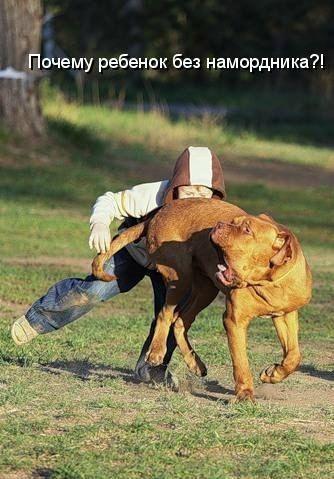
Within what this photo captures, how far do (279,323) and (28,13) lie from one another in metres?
13.6

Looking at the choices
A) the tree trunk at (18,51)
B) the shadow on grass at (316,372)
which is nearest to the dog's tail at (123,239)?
the shadow on grass at (316,372)

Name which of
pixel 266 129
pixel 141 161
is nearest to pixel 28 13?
pixel 141 161

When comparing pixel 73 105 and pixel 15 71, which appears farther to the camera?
Answer: pixel 73 105

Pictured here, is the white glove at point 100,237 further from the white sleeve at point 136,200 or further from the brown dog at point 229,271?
the white sleeve at point 136,200

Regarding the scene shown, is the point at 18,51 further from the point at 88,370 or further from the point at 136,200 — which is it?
the point at 136,200

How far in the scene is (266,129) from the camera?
3055 cm

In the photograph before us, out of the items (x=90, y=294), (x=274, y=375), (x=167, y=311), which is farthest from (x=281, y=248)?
(x=90, y=294)

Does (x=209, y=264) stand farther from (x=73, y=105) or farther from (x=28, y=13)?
(x=73, y=105)

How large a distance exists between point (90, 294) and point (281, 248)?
4.95 feet

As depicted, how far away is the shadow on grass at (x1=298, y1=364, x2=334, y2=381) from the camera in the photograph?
7.84m

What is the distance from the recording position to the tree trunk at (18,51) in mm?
19281

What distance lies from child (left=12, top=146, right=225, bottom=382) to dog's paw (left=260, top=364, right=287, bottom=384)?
70 centimetres

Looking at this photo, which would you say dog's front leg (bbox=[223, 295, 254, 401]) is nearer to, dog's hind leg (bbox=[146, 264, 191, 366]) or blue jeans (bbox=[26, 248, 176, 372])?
dog's hind leg (bbox=[146, 264, 191, 366])

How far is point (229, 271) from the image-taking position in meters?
6.15
